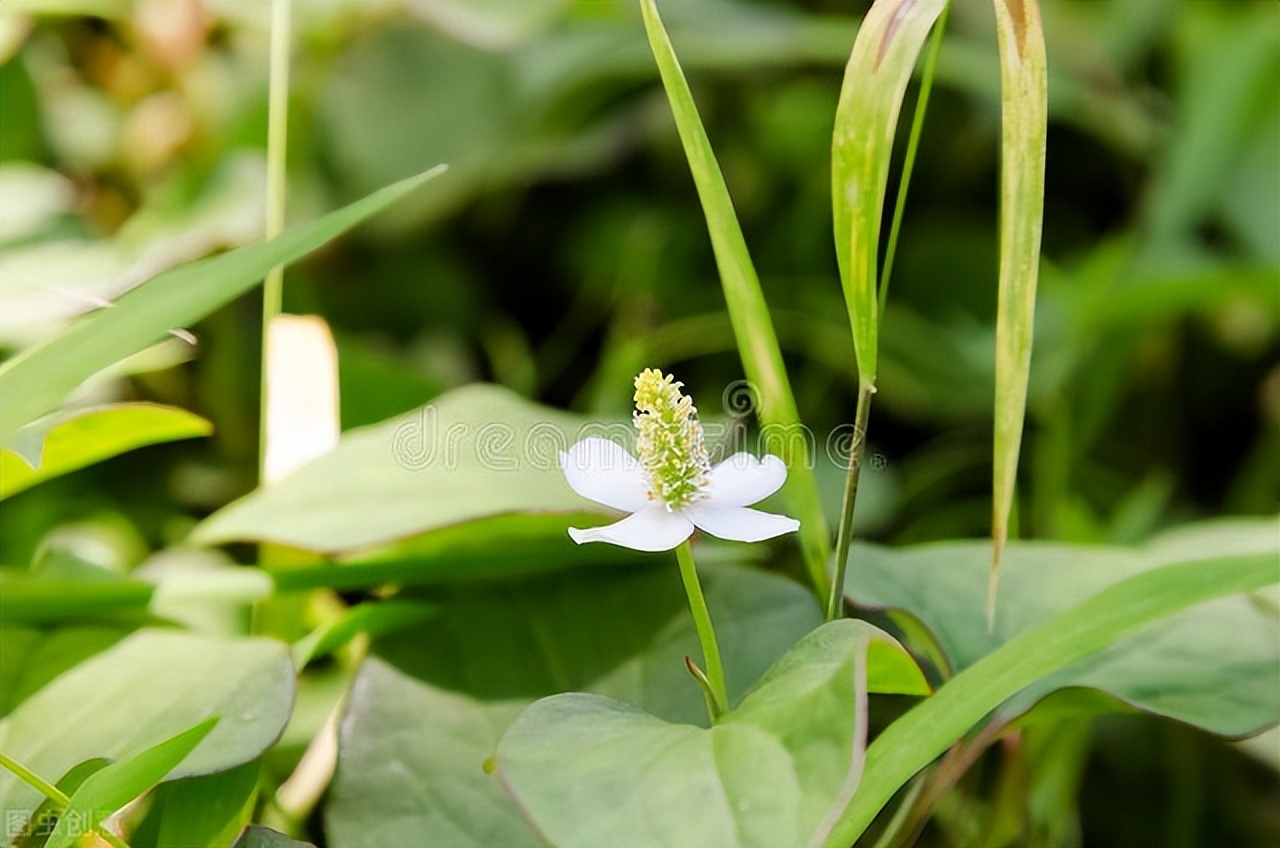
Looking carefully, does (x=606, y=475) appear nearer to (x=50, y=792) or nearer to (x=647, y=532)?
(x=647, y=532)

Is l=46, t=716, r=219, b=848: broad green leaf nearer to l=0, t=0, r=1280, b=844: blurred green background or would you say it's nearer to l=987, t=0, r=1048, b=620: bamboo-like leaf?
l=987, t=0, r=1048, b=620: bamboo-like leaf

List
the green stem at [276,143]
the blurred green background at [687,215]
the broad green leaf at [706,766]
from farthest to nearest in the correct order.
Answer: the blurred green background at [687,215] → the green stem at [276,143] → the broad green leaf at [706,766]

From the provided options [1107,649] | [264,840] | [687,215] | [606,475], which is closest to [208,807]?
[264,840]

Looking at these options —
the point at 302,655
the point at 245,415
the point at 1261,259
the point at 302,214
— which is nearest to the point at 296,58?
the point at 302,214

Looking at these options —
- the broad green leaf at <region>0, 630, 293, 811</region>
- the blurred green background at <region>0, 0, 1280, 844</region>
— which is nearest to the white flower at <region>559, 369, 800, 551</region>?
the broad green leaf at <region>0, 630, 293, 811</region>

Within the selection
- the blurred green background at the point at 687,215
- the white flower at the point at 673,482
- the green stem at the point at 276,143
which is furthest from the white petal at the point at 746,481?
the blurred green background at the point at 687,215

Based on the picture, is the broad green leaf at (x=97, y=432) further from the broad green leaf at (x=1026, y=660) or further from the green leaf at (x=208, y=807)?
the broad green leaf at (x=1026, y=660)
